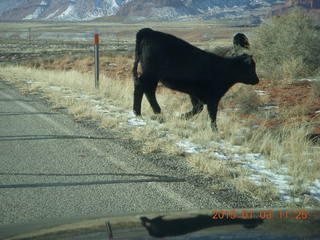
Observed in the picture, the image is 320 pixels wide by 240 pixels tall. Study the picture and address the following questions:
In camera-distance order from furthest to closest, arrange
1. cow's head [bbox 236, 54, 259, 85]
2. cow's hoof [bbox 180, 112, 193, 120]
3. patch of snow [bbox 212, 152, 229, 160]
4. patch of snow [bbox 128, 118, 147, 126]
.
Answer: cow's hoof [bbox 180, 112, 193, 120], patch of snow [bbox 128, 118, 147, 126], cow's head [bbox 236, 54, 259, 85], patch of snow [bbox 212, 152, 229, 160]

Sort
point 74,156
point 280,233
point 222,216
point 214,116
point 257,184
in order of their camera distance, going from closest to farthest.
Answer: point 280,233 → point 222,216 → point 257,184 → point 74,156 → point 214,116

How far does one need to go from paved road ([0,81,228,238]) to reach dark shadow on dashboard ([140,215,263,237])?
0.65 m

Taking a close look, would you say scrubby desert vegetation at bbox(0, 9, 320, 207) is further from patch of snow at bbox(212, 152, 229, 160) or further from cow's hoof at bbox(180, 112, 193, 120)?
cow's hoof at bbox(180, 112, 193, 120)

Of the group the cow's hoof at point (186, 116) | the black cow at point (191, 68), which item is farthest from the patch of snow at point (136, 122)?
the black cow at point (191, 68)

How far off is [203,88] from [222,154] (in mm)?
2189

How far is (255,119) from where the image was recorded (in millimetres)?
9852

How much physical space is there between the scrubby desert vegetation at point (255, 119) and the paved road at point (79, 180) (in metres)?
0.50

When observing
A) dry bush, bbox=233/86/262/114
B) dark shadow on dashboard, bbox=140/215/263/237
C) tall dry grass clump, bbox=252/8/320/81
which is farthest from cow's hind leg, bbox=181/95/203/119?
tall dry grass clump, bbox=252/8/320/81

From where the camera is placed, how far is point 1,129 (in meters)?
8.30

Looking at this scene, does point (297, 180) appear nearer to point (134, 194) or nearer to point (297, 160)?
point (297, 160)

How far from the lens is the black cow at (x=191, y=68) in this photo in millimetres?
8359

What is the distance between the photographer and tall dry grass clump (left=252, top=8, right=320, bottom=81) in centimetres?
1614

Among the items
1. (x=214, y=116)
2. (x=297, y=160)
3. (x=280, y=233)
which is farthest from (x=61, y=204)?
(x=214, y=116)

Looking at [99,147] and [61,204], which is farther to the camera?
[99,147]
